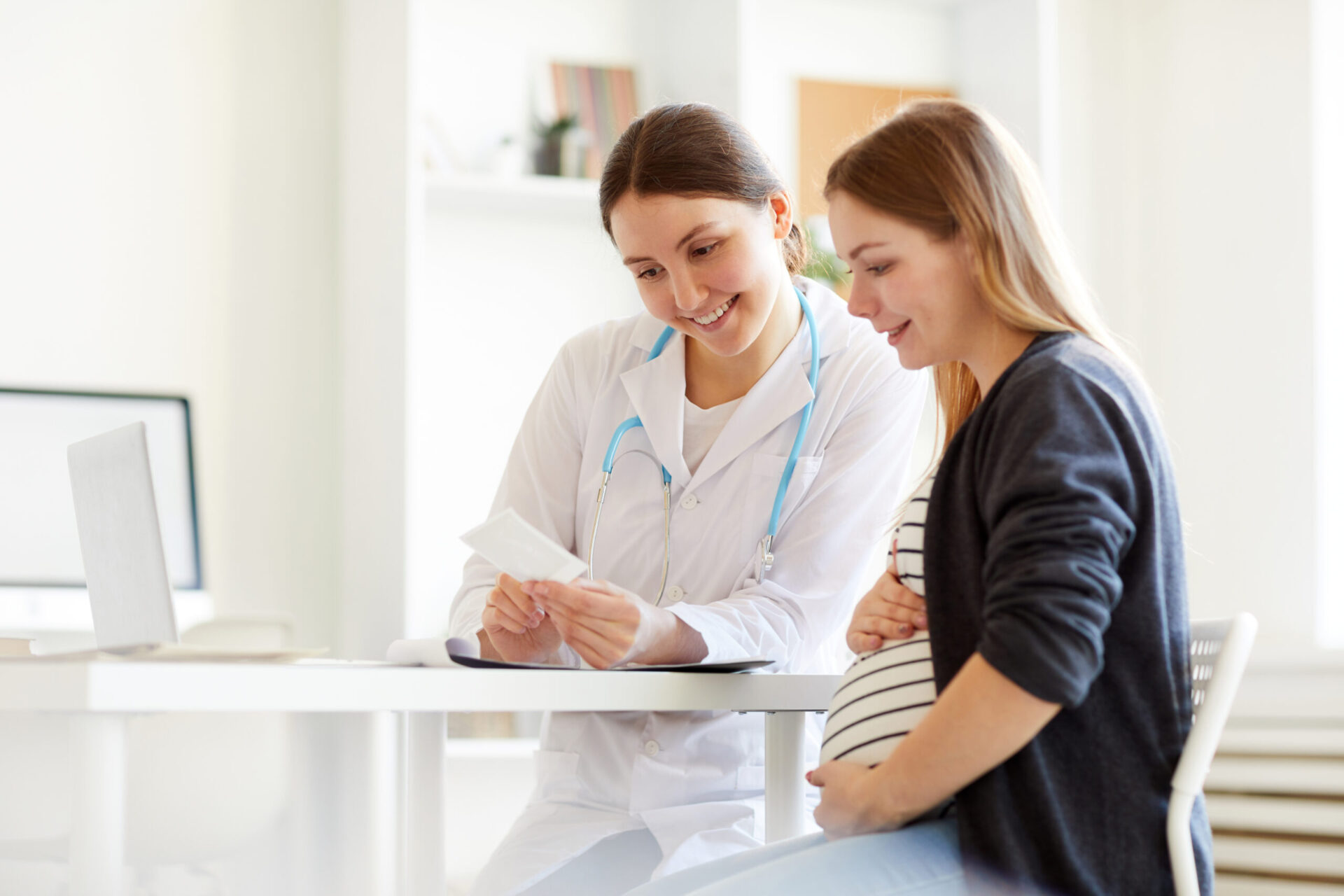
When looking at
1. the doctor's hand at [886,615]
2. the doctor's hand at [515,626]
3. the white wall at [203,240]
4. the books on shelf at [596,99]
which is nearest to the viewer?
the doctor's hand at [886,615]

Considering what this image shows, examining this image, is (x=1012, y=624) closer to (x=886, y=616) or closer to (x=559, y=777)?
(x=886, y=616)

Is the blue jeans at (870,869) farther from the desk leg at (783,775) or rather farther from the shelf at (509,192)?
the shelf at (509,192)

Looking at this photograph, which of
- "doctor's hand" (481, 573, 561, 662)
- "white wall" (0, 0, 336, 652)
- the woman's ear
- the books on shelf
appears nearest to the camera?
"doctor's hand" (481, 573, 561, 662)

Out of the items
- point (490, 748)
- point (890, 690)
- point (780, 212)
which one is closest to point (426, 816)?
point (890, 690)

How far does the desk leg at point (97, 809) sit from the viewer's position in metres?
0.81

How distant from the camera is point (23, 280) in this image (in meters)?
2.73

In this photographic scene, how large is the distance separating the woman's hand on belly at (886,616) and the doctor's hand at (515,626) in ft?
1.05

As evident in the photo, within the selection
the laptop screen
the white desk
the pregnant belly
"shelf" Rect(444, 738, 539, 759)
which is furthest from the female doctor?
the laptop screen

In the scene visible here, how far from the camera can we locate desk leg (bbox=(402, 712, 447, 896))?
1145 millimetres

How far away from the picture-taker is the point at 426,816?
1154mm

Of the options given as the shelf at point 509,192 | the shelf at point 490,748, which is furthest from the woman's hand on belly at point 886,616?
the shelf at point 509,192

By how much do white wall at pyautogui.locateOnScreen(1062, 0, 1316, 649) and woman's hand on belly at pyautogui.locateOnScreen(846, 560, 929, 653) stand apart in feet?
5.91

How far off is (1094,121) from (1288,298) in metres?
0.71

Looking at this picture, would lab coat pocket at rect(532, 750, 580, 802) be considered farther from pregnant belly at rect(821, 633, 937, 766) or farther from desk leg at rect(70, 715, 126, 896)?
desk leg at rect(70, 715, 126, 896)
